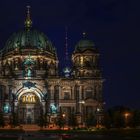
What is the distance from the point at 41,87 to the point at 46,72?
18.3 ft

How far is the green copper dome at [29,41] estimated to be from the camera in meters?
136

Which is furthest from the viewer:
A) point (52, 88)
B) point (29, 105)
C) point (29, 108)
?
point (29, 108)

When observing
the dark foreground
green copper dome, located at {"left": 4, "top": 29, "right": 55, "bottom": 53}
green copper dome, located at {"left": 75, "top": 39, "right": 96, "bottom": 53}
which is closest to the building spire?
green copper dome, located at {"left": 4, "top": 29, "right": 55, "bottom": 53}

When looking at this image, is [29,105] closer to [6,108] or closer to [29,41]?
[6,108]

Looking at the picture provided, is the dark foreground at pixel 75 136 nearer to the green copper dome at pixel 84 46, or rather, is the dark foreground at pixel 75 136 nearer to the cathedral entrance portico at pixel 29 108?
the cathedral entrance portico at pixel 29 108

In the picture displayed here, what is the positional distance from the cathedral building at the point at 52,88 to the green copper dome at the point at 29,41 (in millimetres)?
4079

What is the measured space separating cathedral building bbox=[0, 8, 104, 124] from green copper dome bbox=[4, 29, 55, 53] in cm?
408

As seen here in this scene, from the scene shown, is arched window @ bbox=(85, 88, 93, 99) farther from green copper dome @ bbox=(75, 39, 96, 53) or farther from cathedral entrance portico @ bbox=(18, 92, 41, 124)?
cathedral entrance portico @ bbox=(18, 92, 41, 124)

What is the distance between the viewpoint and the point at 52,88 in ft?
404

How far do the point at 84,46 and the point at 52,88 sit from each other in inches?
572

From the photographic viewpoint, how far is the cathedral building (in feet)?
400

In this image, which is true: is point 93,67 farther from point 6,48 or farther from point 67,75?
point 6,48

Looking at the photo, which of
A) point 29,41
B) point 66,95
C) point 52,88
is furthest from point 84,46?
point 29,41

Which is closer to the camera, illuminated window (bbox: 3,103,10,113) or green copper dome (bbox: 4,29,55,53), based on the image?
illuminated window (bbox: 3,103,10,113)
